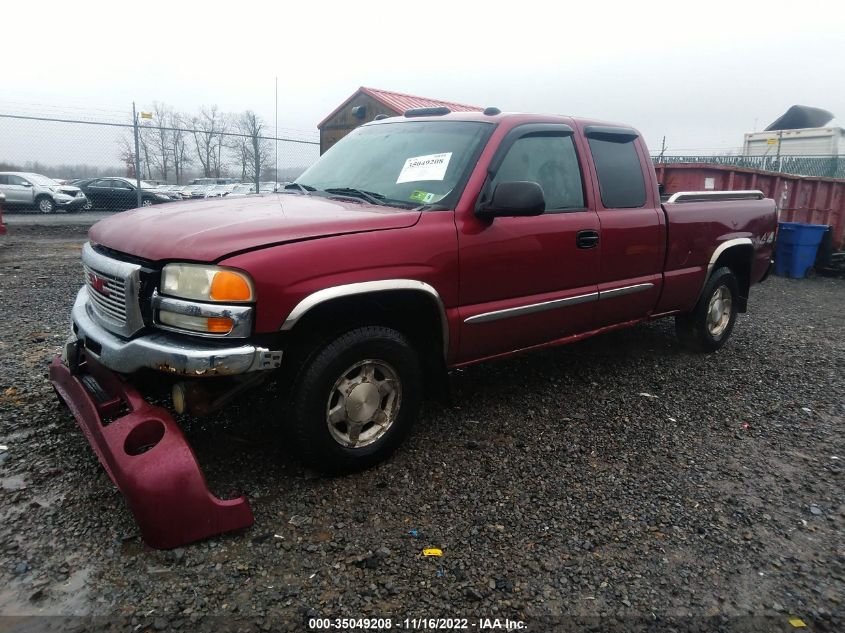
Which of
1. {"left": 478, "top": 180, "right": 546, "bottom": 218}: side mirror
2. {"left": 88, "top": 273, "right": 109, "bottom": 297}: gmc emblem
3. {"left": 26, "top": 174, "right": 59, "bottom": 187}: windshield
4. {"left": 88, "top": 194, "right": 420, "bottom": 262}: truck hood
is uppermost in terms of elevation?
{"left": 478, "top": 180, "right": 546, "bottom": 218}: side mirror

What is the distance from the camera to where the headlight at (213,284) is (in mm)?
2477

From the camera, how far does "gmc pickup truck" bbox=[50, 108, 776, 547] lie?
8.22ft

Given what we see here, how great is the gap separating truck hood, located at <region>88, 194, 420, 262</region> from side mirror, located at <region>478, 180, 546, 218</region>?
0.43 metres

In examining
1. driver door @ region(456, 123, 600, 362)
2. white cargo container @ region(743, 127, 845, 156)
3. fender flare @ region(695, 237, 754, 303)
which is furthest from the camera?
white cargo container @ region(743, 127, 845, 156)

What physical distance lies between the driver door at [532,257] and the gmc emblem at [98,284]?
1.74 meters

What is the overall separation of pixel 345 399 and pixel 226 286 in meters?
0.81

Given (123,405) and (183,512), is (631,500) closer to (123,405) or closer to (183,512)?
(183,512)

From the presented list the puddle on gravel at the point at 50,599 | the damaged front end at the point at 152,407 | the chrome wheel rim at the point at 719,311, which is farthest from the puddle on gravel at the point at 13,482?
the chrome wheel rim at the point at 719,311

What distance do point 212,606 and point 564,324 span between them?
2.59 meters

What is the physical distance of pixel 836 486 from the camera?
3182mm

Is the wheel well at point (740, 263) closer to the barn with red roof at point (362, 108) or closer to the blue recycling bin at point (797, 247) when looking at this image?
the blue recycling bin at point (797, 247)

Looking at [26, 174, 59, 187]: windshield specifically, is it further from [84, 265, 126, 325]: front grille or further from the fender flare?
the fender flare

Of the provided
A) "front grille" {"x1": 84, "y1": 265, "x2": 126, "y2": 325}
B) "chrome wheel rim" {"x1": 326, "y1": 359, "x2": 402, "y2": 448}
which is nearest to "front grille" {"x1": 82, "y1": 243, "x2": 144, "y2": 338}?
"front grille" {"x1": 84, "y1": 265, "x2": 126, "y2": 325}

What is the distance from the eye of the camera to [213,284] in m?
2.48
